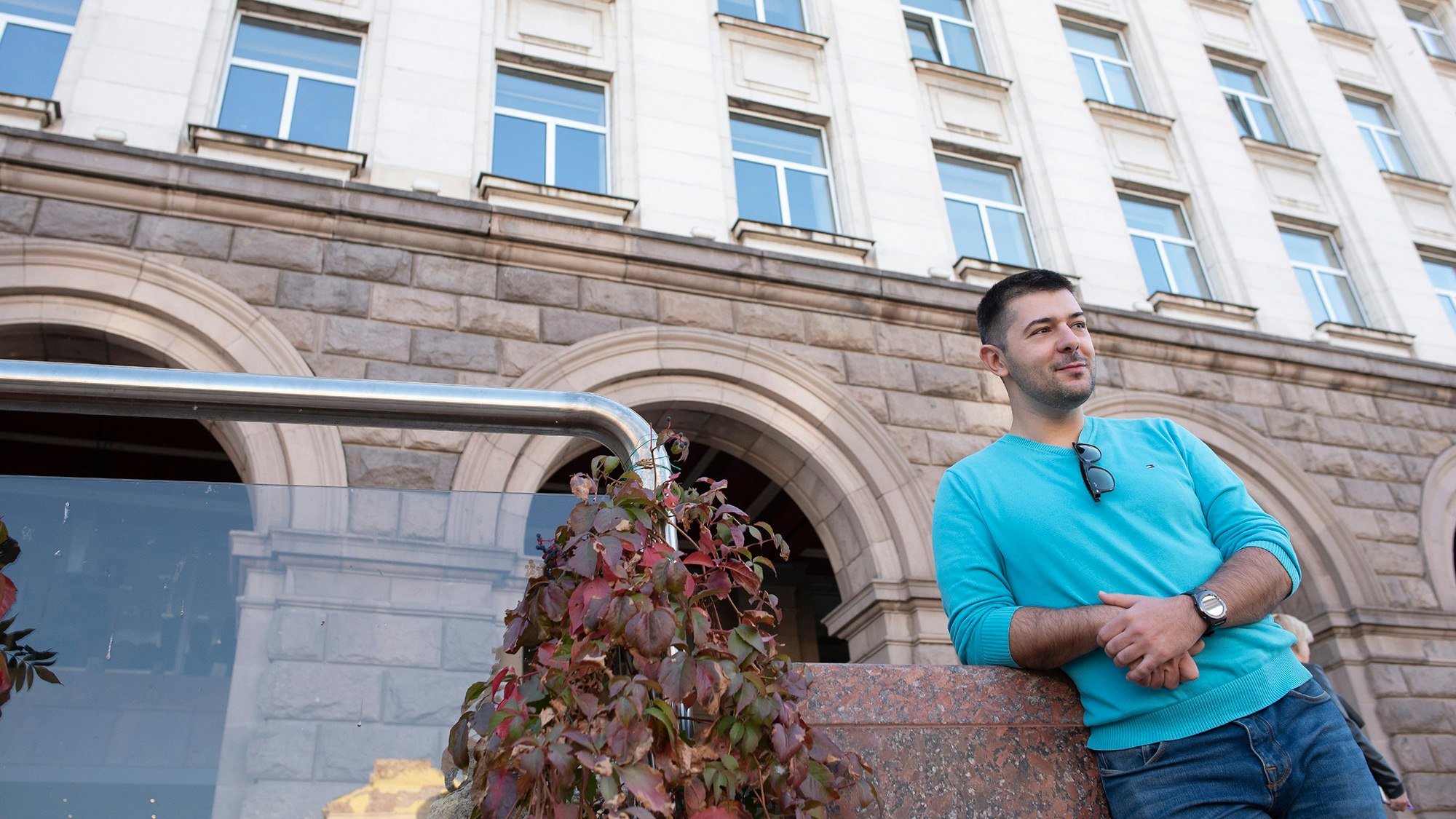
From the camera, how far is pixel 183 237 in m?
6.56

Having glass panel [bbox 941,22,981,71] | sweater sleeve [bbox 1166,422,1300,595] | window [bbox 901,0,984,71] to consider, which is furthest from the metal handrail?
glass panel [bbox 941,22,981,71]

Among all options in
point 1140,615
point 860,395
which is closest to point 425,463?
point 860,395

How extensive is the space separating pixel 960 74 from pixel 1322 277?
499 centimetres

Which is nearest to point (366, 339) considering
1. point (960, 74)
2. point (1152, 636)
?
point (1152, 636)

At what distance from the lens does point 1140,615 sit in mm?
1756

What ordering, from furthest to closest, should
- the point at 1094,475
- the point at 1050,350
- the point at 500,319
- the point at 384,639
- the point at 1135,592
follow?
the point at 500,319 → the point at 1050,350 → the point at 1094,475 → the point at 1135,592 → the point at 384,639

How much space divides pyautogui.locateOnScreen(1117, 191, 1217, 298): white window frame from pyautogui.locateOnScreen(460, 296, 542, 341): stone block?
6.53 metres

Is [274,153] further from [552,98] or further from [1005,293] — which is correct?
[1005,293]

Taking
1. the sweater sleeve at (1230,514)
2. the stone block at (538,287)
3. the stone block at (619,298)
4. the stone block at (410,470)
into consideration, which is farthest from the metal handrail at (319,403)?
the stone block at (619,298)

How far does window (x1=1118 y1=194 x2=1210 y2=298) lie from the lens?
34.1ft

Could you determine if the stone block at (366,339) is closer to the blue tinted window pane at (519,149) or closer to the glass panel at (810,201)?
the blue tinted window pane at (519,149)

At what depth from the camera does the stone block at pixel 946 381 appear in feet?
26.7

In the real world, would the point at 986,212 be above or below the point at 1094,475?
above

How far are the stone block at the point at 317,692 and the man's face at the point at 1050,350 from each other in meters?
1.55
